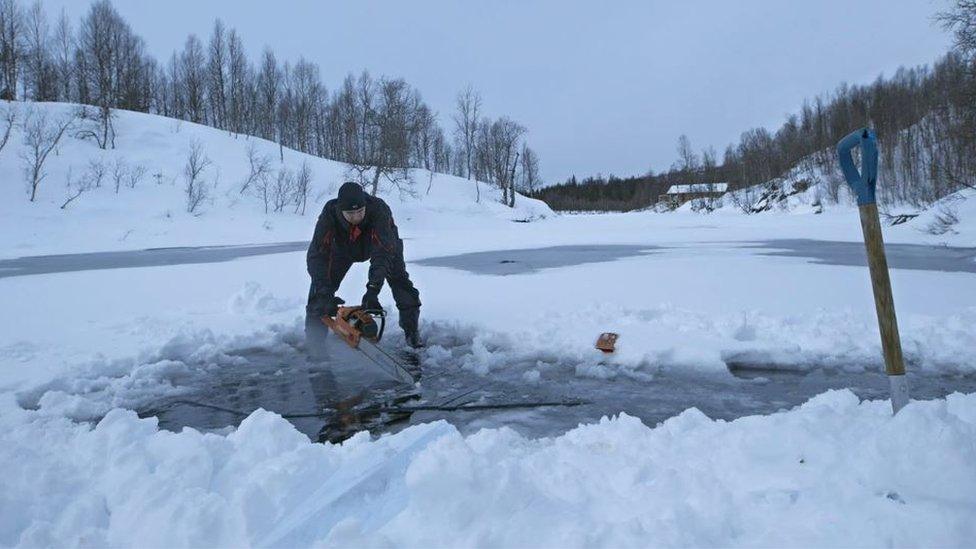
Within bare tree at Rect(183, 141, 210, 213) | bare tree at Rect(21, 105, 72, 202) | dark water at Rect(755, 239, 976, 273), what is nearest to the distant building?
dark water at Rect(755, 239, 976, 273)

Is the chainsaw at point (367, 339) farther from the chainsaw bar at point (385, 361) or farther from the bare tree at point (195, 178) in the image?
the bare tree at point (195, 178)

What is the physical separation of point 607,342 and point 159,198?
3505 cm

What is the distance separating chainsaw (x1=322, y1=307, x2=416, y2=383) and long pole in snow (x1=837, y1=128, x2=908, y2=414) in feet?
9.97

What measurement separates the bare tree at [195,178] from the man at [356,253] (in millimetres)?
31007

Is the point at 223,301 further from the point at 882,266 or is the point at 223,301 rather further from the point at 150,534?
the point at 882,266

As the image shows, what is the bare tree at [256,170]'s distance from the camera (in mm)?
37438

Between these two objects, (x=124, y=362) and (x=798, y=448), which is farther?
(x=124, y=362)

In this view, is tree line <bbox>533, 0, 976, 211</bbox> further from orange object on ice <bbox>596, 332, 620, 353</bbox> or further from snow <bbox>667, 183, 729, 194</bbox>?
orange object on ice <bbox>596, 332, 620, 353</bbox>

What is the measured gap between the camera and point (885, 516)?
167 cm

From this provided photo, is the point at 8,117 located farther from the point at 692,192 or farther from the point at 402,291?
the point at 692,192

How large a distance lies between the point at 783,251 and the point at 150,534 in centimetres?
1471

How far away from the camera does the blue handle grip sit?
2093mm

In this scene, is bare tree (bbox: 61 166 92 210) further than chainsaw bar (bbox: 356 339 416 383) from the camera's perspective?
Yes

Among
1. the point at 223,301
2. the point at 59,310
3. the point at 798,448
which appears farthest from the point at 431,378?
the point at 59,310
